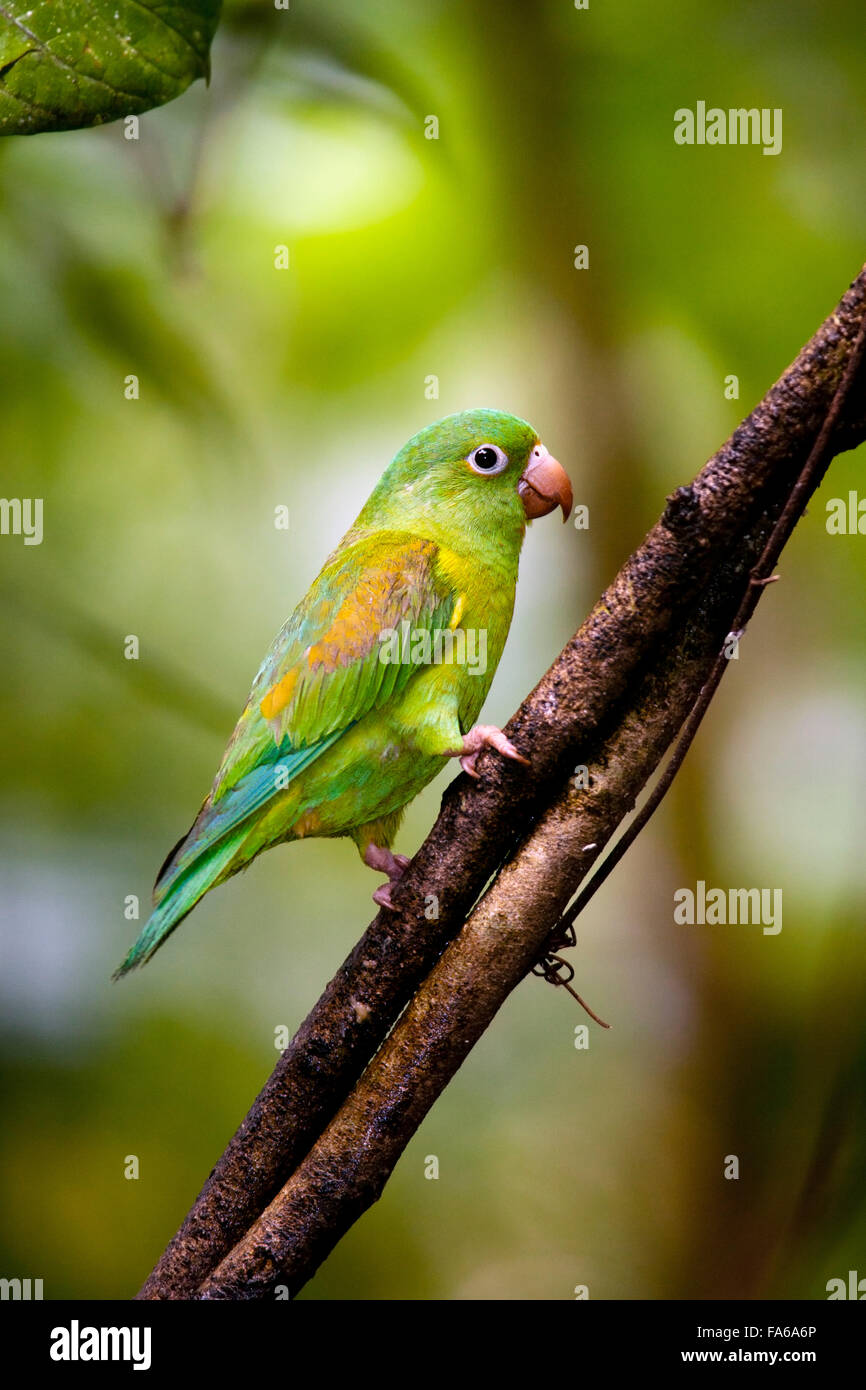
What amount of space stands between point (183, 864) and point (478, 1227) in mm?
2087

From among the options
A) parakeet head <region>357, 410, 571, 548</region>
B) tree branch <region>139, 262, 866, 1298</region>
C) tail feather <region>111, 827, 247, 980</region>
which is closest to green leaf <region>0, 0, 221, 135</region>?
tree branch <region>139, 262, 866, 1298</region>

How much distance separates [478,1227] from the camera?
3.76 meters

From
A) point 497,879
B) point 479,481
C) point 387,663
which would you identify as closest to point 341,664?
point 387,663

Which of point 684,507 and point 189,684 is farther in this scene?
point 189,684

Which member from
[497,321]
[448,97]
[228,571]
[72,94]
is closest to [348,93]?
[448,97]

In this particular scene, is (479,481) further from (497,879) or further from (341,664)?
(497,879)

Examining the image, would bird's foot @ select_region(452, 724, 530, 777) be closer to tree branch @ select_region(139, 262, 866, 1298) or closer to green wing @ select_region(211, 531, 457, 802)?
tree branch @ select_region(139, 262, 866, 1298)

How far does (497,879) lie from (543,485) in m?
1.14

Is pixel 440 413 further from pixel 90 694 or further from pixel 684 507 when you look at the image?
pixel 684 507

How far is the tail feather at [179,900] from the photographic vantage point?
90.3 inches

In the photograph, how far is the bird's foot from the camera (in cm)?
194

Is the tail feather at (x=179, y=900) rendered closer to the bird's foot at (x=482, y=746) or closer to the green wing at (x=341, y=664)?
the green wing at (x=341, y=664)

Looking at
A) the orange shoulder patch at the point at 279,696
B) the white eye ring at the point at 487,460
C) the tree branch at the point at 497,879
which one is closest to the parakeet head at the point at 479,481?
the white eye ring at the point at 487,460

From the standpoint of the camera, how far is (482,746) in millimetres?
2209
